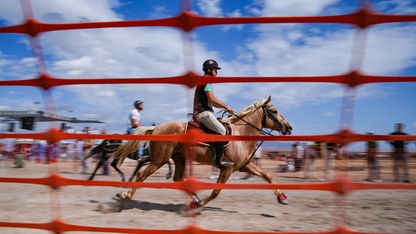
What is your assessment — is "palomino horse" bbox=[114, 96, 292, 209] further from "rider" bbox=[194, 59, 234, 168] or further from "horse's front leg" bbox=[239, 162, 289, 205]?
"rider" bbox=[194, 59, 234, 168]

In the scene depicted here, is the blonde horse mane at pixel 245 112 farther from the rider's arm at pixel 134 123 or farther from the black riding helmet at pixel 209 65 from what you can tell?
the rider's arm at pixel 134 123

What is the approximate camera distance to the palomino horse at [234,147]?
17.6ft

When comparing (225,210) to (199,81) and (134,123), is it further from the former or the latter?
(199,81)

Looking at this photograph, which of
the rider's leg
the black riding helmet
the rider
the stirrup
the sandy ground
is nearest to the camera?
the sandy ground

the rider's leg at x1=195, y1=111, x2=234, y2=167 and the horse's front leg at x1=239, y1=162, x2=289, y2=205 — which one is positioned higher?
the rider's leg at x1=195, y1=111, x2=234, y2=167

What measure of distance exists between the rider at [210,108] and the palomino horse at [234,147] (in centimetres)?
14

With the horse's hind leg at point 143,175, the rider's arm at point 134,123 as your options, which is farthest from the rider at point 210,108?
the rider's arm at point 134,123

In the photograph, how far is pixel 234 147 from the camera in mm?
5340

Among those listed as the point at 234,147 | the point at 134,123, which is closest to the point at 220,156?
the point at 234,147

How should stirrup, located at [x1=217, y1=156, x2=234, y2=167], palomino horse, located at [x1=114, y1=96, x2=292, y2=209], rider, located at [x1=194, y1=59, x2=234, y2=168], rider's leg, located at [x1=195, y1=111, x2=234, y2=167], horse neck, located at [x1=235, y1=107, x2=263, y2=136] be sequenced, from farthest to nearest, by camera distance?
horse neck, located at [x1=235, y1=107, x2=263, y2=136] < palomino horse, located at [x1=114, y1=96, x2=292, y2=209] < stirrup, located at [x1=217, y1=156, x2=234, y2=167] < rider's leg, located at [x1=195, y1=111, x2=234, y2=167] < rider, located at [x1=194, y1=59, x2=234, y2=168]

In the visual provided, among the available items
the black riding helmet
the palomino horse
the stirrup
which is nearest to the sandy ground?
the palomino horse

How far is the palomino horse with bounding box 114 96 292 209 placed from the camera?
17.6 ft

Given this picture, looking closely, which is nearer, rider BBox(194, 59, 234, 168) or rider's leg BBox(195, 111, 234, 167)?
rider BBox(194, 59, 234, 168)

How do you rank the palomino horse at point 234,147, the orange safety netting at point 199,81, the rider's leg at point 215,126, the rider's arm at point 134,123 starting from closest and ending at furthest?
the orange safety netting at point 199,81 → the rider's leg at point 215,126 → the palomino horse at point 234,147 → the rider's arm at point 134,123
